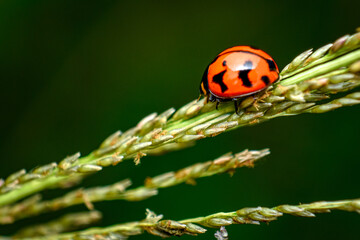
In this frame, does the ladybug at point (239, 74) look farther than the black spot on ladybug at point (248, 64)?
No

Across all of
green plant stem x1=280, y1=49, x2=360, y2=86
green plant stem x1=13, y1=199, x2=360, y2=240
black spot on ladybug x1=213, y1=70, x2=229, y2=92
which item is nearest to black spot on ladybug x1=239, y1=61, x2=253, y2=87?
black spot on ladybug x1=213, y1=70, x2=229, y2=92

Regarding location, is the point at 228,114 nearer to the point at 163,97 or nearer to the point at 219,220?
the point at 219,220

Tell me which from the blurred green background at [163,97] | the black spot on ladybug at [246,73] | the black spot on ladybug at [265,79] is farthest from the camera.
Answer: the blurred green background at [163,97]

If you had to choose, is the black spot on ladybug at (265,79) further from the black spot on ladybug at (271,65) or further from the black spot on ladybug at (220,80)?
the black spot on ladybug at (220,80)

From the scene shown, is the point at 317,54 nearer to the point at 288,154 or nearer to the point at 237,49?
the point at 237,49

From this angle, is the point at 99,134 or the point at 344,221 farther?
the point at 99,134

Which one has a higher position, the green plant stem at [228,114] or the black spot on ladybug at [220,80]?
the black spot on ladybug at [220,80]

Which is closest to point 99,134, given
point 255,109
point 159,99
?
point 159,99

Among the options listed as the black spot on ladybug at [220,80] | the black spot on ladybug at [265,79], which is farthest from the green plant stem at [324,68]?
the black spot on ladybug at [220,80]
